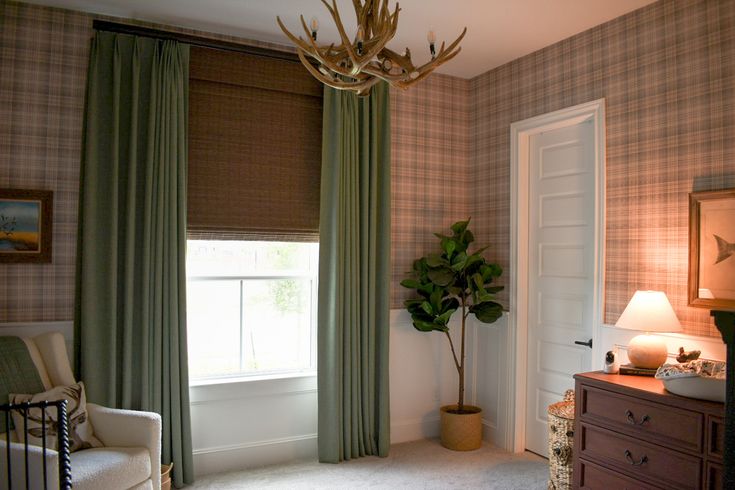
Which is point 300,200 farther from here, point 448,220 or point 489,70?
point 489,70

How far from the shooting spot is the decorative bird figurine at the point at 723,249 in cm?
284

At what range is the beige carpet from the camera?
3.57m

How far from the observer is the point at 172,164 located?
351 centimetres

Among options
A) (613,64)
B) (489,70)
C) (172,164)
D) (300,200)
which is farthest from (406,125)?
(172,164)

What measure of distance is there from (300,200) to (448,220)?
125 centimetres

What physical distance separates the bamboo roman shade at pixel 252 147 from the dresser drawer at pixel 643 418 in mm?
2036

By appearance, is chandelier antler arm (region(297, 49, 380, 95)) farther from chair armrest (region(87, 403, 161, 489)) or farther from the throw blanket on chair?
the throw blanket on chair

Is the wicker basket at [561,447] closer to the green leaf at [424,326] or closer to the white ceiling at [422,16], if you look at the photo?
the green leaf at [424,326]

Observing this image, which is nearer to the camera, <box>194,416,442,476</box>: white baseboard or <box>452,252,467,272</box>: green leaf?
<box>194,416,442,476</box>: white baseboard

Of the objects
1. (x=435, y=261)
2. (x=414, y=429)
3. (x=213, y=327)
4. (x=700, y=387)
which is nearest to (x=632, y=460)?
(x=700, y=387)

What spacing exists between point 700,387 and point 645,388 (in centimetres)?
29

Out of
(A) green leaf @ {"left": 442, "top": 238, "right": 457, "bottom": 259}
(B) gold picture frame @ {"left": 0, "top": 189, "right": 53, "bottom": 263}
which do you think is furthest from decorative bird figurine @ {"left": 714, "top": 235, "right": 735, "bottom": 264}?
(B) gold picture frame @ {"left": 0, "top": 189, "right": 53, "bottom": 263}

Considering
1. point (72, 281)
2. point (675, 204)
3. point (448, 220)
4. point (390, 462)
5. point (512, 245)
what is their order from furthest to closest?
point (448, 220) < point (512, 245) < point (390, 462) < point (72, 281) < point (675, 204)

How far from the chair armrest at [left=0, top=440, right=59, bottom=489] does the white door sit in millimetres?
3019
